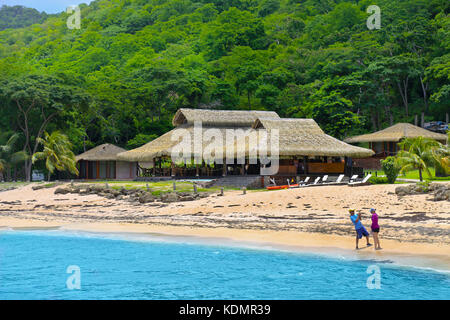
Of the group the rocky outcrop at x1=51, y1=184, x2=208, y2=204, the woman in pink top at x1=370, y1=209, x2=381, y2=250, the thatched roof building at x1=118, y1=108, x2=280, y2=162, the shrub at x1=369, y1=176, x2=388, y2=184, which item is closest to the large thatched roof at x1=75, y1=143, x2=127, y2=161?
Answer: the thatched roof building at x1=118, y1=108, x2=280, y2=162

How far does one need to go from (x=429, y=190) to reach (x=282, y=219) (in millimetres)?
5761

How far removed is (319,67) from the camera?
50.8 meters

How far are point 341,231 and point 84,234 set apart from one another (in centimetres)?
967

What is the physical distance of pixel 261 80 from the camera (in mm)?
51062

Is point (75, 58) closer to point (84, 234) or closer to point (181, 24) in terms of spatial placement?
point (181, 24)

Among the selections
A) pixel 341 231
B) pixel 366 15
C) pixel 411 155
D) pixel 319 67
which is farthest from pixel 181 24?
pixel 341 231

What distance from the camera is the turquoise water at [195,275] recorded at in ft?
36.0

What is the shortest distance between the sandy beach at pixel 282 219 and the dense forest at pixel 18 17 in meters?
107

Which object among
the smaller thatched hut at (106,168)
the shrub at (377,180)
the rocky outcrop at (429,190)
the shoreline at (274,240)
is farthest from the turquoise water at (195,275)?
the smaller thatched hut at (106,168)

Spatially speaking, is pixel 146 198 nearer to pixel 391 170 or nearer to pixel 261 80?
pixel 391 170

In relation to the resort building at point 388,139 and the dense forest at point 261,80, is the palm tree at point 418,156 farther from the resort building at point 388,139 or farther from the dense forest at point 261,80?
the dense forest at point 261,80

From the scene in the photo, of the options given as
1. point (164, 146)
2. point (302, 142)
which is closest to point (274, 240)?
point (302, 142)

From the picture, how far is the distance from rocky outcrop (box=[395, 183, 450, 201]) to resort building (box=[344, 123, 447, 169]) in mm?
17625

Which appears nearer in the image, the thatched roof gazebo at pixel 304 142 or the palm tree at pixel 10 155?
the thatched roof gazebo at pixel 304 142
